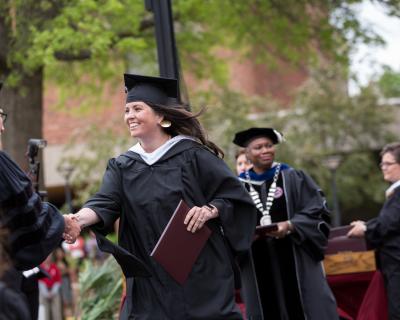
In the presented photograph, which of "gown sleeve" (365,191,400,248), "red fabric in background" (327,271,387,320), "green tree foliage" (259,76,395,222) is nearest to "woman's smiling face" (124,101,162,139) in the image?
"gown sleeve" (365,191,400,248)

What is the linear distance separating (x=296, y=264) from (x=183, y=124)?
2509 millimetres

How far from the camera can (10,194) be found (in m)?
5.03

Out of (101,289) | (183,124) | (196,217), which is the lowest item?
(101,289)

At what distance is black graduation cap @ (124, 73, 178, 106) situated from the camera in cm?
612

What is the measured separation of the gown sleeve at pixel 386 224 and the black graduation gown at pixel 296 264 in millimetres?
553

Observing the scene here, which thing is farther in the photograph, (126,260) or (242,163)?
(242,163)

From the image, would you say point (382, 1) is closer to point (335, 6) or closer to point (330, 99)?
point (335, 6)

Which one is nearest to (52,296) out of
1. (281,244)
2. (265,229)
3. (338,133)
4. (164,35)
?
(281,244)

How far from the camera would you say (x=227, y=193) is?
5949 millimetres

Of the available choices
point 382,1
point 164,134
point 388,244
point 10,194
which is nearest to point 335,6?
point 382,1

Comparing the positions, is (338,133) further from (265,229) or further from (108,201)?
(108,201)

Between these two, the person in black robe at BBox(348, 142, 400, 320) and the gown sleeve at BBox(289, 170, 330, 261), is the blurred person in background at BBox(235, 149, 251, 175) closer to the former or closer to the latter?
the gown sleeve at BBox(289, 170, 330, 261)

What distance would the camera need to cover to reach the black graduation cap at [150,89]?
6125 mm

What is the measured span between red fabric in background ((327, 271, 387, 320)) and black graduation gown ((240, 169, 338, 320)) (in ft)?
2.94
